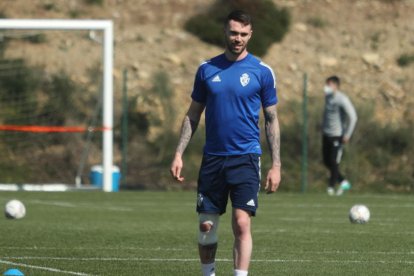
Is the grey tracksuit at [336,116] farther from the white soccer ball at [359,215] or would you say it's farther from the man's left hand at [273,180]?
the man's left hand at [273,180]

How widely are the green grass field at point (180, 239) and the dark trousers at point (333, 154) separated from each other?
265 cm

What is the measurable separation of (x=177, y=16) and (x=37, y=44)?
6.32 m

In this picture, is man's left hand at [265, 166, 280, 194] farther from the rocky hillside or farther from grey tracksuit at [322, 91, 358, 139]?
the rocky hillside

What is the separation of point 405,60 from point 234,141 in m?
35.4

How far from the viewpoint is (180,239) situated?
1470 centimetres

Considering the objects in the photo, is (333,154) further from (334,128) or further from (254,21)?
(254,21)

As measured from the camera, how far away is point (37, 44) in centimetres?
4403

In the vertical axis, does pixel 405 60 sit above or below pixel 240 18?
below

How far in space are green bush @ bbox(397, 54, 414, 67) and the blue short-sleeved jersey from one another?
35147 millimetres

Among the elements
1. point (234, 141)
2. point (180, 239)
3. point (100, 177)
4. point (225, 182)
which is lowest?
point (100, 177)

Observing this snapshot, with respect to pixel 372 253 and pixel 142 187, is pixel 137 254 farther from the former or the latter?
pixel 142 187

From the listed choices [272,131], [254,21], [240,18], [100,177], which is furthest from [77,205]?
[254,21]

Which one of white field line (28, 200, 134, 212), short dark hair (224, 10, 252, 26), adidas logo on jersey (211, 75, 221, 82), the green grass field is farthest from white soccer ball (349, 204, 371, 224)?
short dark hair (224, 10, 252, 26)

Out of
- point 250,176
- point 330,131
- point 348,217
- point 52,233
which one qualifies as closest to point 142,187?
point 330,131
